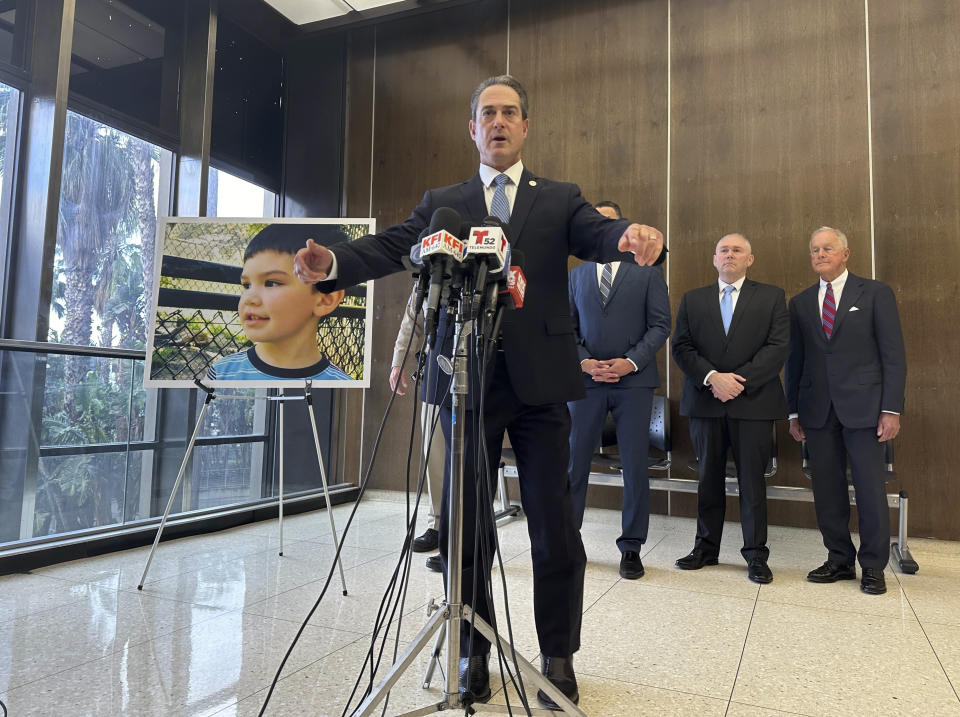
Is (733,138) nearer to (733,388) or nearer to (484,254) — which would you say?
(733,388)

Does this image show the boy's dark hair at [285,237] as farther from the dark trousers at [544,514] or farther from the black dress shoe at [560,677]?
the black dress shoe at [560,677]

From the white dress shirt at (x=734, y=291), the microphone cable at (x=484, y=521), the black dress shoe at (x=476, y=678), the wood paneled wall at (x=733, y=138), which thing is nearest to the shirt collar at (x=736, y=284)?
the white dress shirt at (x=734, y=291)

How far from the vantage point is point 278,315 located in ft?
9.87

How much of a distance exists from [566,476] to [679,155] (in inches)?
139

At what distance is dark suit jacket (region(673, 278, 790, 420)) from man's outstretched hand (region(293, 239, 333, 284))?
227cm

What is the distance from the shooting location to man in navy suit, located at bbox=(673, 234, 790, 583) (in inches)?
120

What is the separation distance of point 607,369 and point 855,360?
1114mm

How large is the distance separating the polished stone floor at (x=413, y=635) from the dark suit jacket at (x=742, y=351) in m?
0.77

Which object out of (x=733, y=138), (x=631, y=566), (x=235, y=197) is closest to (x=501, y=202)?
(x=631, y=566)

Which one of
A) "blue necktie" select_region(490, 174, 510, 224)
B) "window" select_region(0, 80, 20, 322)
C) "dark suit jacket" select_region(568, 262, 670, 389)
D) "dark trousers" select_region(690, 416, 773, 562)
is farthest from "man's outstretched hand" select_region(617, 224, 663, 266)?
"window" select_region(0, 80, 20, 322)

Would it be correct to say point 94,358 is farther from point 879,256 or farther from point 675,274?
point 879,256

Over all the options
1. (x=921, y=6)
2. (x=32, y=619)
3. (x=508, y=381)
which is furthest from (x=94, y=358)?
(x=921, y=6)

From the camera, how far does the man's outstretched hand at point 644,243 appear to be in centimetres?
137

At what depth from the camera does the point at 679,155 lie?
448 centimetres
